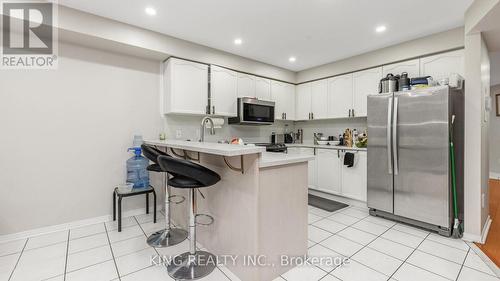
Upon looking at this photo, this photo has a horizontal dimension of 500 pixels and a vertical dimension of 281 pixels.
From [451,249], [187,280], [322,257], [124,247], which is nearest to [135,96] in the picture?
[124,247]

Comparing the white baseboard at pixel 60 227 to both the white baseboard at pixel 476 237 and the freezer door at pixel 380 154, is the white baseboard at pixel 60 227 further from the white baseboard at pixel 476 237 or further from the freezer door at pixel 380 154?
the white baseboard at pixel 476 237

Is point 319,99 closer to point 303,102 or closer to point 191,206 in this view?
point 303,102

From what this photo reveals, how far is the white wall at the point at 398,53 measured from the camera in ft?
9.65

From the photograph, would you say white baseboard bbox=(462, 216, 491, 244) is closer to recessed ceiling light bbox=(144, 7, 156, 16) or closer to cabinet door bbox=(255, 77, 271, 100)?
cabinet door bbox=(255, 77, 271, 100)

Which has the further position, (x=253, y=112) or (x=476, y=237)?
(x=253, y=112)

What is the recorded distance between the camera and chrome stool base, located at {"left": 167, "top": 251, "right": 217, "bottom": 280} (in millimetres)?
1809

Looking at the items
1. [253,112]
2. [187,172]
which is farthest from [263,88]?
[187,172]

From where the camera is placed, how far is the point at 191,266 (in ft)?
6.19

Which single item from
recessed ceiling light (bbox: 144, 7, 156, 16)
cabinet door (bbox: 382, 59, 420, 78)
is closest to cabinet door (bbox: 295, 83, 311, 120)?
cabinet door (bbox: 382, 59, 420, 78)

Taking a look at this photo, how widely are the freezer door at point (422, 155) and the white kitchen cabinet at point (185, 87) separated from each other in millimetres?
2686

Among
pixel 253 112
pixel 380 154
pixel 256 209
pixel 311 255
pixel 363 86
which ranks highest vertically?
pixel 363 86

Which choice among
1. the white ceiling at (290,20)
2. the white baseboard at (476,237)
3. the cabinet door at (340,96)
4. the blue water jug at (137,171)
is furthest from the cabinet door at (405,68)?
the blue water jug at (137,171)

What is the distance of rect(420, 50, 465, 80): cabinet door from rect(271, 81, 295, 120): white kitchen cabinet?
2304 mm

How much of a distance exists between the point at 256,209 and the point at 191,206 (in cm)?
58
